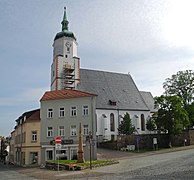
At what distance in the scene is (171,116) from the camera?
43594 mm

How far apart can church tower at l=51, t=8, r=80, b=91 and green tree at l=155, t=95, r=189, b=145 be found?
2158 cm

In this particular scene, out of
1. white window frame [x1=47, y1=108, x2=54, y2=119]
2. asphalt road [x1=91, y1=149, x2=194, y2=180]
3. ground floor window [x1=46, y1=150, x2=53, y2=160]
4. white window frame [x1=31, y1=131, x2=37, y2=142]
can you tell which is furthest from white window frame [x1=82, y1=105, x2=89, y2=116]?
asphalt road [x1=91, y1=149, x2=194, y2=180]

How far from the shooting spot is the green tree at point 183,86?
55406mm

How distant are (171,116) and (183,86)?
586 inches

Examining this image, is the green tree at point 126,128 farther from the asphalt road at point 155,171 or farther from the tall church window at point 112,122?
the asphalt road at point 155,171

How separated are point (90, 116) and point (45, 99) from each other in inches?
272

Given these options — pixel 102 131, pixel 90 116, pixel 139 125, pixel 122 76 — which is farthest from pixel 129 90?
pixel 90 116

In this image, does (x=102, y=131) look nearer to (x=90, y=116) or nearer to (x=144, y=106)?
(x=144, y=106)

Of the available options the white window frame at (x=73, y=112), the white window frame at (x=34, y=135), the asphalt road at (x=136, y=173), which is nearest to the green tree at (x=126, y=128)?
the white window frame at (x=73, y=112)

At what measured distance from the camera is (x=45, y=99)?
125ft

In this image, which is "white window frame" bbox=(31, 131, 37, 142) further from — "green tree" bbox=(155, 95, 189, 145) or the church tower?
the church tower

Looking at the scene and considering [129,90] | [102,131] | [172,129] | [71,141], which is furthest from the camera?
[129,90]

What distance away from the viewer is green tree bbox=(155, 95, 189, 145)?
43.4 metres

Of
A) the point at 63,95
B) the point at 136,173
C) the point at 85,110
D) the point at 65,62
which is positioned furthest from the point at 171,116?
the point at 136,173
